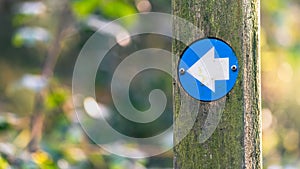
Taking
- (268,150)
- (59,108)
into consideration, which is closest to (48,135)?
(59,108)

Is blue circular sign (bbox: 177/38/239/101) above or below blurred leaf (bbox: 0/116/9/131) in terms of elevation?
above

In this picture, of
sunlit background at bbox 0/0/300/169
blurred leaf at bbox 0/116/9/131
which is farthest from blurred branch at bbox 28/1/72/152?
blurred leaf at bbox 0/116/9/131

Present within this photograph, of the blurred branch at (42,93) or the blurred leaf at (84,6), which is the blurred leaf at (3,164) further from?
the blurred leaf at (84,6)

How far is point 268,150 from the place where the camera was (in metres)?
2.75

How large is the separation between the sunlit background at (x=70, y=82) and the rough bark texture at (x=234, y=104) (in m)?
0.68

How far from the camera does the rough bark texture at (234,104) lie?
0.89m

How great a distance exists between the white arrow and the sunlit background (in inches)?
27.5

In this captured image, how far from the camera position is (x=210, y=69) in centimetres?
90

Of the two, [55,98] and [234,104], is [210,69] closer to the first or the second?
[234,104]

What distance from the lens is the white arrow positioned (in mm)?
892

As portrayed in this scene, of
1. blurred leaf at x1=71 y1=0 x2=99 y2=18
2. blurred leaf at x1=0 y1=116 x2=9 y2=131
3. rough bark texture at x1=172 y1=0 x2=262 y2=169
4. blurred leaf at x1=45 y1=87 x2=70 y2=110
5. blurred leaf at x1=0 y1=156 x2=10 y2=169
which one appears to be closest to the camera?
rough bark texture at x1=172 y1=0 x2=262 y2=169

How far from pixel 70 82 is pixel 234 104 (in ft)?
5.93

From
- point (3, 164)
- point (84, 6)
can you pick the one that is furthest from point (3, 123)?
point (84, 6)

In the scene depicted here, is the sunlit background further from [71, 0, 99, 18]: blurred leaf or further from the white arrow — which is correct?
the white arrow
